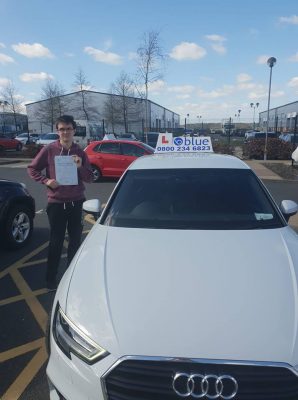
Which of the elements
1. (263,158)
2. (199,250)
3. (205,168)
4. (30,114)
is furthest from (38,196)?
(30,114)

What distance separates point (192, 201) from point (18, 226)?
371 cm

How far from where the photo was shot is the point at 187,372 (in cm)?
190

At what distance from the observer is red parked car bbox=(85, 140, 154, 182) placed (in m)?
14.0

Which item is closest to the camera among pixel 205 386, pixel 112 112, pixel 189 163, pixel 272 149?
pixel 205 386

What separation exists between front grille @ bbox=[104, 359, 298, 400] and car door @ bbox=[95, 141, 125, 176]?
483 inches

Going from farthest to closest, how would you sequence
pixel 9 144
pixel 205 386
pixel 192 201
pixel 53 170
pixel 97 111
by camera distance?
pixel 97 111 < pixel 9 144 < pixel 53 170 < pixel 192 201 < pixel 205 386

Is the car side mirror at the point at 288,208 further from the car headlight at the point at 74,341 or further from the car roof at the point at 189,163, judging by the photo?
the car headlight at the point at 74,341

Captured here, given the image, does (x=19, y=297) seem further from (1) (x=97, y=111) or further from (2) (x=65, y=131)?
(1) (x=97, y=111)

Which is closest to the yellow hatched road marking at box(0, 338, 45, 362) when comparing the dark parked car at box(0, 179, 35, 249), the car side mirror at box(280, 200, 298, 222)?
the car side mirror at box(280, 200, 298, 222)

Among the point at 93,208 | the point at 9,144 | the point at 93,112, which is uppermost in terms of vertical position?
the point at 93,112

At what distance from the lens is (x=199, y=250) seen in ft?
9.15

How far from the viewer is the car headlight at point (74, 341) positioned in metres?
2.04

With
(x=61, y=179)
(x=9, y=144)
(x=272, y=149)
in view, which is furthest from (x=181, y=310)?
(x=9, y=144)

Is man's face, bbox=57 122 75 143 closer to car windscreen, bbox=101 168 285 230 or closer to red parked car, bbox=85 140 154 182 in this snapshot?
car windscreen, bbox=101 168 285 230
